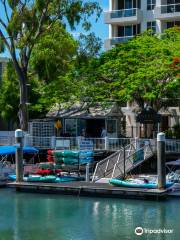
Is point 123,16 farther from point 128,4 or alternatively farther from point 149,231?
point 149,231

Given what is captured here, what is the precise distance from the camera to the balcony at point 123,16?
63.2m

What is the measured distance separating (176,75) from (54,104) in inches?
457

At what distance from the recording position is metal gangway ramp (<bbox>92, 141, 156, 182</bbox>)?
37188mm

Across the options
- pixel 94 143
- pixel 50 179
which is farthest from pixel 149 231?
pixel 94 143

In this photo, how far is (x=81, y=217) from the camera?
29.3m

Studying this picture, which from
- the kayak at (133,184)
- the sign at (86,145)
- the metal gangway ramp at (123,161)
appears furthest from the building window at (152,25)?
the kayak at (133,184)

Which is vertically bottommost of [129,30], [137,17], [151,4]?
[129,30]

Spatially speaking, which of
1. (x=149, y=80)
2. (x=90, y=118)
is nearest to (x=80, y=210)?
(x=149, y=80)

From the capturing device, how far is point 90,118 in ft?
166

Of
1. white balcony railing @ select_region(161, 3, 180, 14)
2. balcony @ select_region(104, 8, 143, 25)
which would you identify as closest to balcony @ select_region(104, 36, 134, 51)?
balcony @ select_region(104, 8, 143, 25)

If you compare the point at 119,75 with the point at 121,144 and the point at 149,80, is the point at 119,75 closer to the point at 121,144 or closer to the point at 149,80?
the point at 149,80

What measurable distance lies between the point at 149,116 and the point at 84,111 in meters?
8.10

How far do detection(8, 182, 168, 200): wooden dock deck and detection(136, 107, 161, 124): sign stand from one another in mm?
10535

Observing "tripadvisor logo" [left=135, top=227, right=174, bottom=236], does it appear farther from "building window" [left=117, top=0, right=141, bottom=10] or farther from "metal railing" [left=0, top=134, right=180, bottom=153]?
"building window" [left=117, top=0, right=141, bottom=10]
